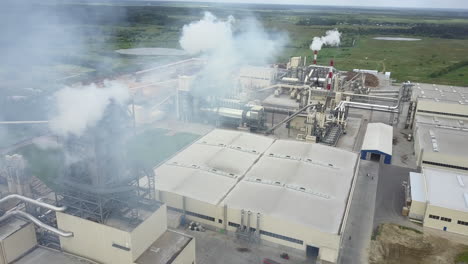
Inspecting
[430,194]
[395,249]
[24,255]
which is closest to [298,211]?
[395,249]

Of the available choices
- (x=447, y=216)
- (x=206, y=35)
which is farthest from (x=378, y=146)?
(x=206, y=35)

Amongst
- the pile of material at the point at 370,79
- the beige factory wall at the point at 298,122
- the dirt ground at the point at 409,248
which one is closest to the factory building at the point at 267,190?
the dirt ground at the point at 409,248

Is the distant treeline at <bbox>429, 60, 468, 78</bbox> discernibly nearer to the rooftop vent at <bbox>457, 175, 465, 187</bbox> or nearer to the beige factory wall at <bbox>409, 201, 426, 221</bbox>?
the rooftop vent at <bbox>457, 175, 465, 187</bbox>

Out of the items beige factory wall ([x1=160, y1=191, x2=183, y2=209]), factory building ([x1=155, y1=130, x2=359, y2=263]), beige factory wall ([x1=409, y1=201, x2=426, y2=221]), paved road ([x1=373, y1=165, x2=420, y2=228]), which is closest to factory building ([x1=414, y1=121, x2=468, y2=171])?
paved road ([x1=373, y1=165, x2=420, y2=228])

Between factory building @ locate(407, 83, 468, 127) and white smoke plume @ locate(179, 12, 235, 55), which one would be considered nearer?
factory building @ locate(407, 83, 468, 127)

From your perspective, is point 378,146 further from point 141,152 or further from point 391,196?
point 141,152

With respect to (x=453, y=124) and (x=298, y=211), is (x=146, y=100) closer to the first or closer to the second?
(x=298, y=211)

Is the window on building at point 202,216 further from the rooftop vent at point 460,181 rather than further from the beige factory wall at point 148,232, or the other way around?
the rooftop vent at point 460,181
